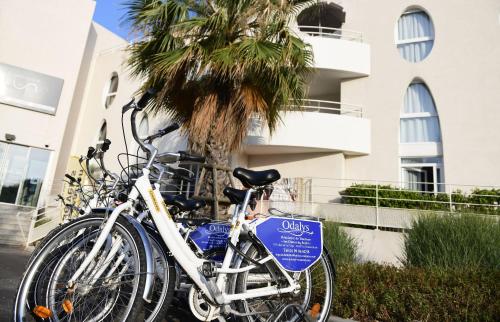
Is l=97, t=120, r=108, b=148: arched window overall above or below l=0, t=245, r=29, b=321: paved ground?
above

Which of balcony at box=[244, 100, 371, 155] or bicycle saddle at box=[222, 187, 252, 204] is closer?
bicycle saddle at box=[222, 187, 252, 204]

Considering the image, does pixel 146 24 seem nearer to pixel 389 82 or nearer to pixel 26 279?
pixel 26 279

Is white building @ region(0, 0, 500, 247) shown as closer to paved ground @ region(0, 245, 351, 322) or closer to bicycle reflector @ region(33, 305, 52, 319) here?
paved ground @ region(0, 245, 351, 322)

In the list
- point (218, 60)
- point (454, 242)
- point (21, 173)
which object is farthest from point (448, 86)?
point (21, 173)

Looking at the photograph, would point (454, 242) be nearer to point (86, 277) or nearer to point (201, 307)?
point (201, 307)

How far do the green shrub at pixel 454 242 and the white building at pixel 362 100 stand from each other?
Answer: 19.4ft

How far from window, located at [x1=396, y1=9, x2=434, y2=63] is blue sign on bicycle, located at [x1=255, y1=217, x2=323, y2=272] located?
1192cm

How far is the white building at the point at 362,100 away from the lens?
1079 cm

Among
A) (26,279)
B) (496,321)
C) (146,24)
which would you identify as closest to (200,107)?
(146,24)

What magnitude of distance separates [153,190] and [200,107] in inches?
173

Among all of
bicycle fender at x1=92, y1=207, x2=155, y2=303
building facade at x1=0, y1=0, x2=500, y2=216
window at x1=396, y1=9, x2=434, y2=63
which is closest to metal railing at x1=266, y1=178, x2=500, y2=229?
building facade at x1=0, y1=0, x2=500, y2=216

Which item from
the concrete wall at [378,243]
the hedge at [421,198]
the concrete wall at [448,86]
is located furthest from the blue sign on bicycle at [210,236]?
the concrete wall at [448,86]

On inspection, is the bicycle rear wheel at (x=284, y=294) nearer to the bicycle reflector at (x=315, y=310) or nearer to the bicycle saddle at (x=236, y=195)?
the bicycle reflector at (x=315, y=310)

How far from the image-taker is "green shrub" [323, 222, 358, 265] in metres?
5.21
